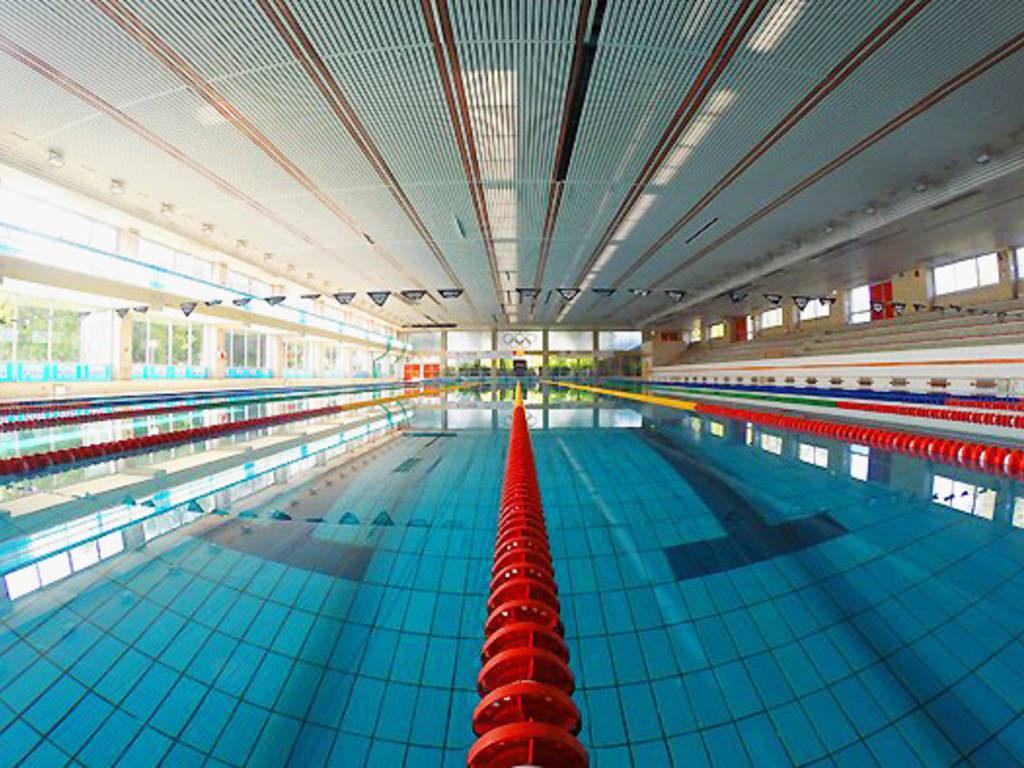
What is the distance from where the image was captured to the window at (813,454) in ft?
14.1

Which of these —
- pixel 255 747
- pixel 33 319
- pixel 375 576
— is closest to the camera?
pixel 255 747

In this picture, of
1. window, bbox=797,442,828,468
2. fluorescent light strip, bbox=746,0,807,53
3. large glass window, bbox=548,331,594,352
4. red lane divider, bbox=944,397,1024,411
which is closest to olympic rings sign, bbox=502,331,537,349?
large glass window, bbox=548,331,594,352

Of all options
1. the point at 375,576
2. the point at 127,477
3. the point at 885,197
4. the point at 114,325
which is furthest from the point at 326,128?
the point at 114,325

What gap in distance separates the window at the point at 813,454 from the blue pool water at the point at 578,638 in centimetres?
135

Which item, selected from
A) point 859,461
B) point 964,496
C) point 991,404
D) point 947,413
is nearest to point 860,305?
point 991,404

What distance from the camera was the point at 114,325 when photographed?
38.2ft

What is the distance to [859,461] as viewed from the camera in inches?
171

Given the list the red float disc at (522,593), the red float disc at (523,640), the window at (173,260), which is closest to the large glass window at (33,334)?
the window at (173,260)

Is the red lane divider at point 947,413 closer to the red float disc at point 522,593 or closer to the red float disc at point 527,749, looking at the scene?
the red float disc at point 522,593

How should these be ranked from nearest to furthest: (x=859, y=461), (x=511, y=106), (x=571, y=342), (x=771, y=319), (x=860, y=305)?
(x=859, y=461)
(x=511, y=106)
(x=860, y=305)
(x=771, y=319)
(x=571, y=342)

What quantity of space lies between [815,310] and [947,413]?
602 inches

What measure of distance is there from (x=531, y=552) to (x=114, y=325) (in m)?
15.0

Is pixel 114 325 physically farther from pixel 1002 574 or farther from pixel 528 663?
pixel 1002 574

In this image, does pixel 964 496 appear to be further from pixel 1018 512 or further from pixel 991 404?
pixel 991 404
